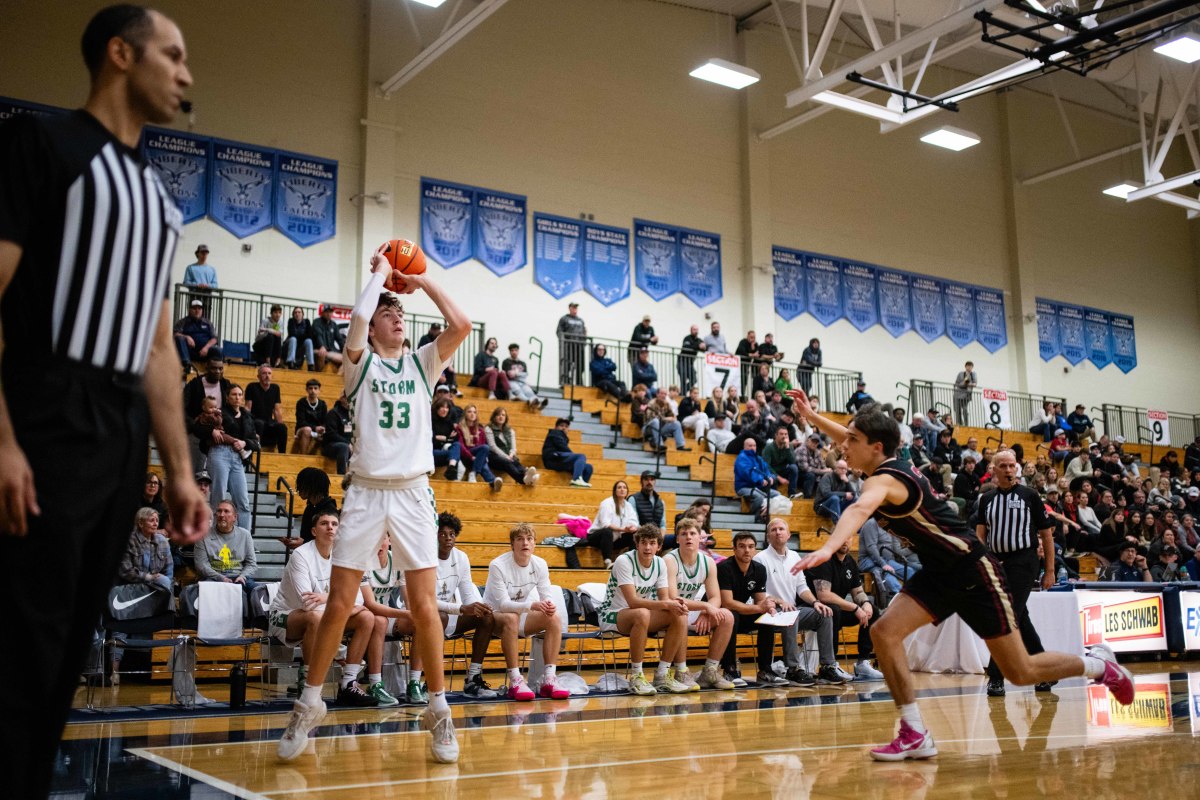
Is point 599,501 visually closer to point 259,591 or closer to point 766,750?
point 259,591

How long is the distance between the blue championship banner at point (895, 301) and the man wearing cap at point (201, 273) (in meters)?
14.8

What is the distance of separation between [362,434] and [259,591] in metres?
3.77

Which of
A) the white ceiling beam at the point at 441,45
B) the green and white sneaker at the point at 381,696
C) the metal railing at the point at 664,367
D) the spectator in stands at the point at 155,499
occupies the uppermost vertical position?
the white ceiling beam at the point at 441,45

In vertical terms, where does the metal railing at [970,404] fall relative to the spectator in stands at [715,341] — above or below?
below

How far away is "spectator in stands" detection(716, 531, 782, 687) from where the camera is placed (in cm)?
976

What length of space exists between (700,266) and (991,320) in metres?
8.59

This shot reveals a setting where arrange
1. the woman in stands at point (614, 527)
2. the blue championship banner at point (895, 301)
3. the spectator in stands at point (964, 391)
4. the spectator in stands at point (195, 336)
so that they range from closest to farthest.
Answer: the woman in stands at point (614, 527)
the spectator in stands at point (195, 336)
the spectator in stands at point (964, 391)
the blue championship banner at point (895, 301)

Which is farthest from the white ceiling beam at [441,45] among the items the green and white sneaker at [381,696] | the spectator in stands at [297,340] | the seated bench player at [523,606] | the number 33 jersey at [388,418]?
the number 33 jersey at [388,418]

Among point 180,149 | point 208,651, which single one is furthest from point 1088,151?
point 208,651

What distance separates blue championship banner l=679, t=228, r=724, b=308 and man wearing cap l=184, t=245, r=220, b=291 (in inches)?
370

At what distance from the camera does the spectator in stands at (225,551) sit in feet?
29.6

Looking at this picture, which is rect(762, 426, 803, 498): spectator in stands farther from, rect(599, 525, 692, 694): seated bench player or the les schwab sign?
rect(599, 525, 692, 694): seated bench player

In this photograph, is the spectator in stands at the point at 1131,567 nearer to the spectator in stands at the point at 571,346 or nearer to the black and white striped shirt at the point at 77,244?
the spectator in stands at the point at 571,346

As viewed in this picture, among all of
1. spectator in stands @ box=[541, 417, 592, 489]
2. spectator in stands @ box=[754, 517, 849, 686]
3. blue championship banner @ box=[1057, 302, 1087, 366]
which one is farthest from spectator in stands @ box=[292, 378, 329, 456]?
blue championship banner @ box=[1057, 302, 1087, 366]
